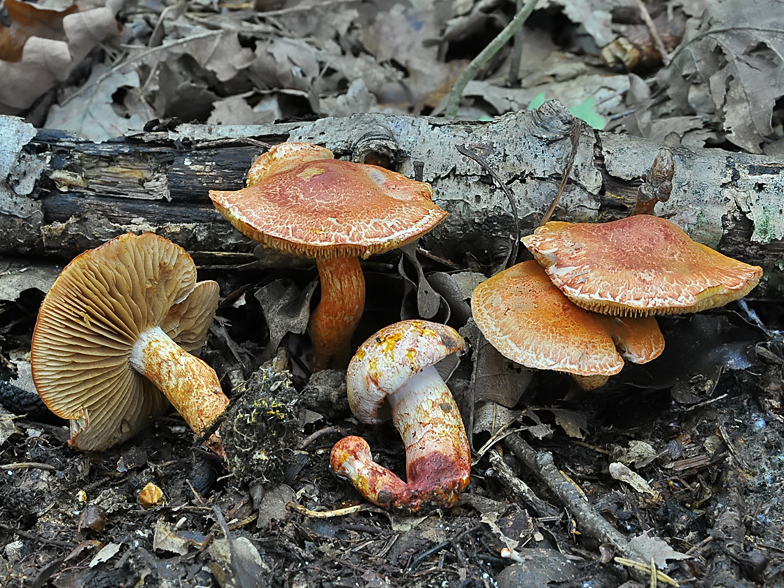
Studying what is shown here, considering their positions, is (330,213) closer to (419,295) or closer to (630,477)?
(419,295)

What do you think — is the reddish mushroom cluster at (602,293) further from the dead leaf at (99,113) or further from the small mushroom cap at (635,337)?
the dead leaf at (99,113)

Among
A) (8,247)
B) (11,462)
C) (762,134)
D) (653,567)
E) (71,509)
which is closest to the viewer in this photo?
(653,567)

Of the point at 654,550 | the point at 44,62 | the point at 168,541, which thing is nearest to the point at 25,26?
the point at 44,62

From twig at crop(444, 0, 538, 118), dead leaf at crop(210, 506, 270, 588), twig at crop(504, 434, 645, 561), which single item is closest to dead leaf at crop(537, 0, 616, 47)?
twig at crop(444, 0, 538, 118)

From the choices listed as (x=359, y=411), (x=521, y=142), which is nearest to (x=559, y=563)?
(x=359, y=411)

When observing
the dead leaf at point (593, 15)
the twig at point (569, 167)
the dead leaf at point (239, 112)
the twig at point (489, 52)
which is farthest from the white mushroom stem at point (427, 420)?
the dead leaf at point (593, 15)

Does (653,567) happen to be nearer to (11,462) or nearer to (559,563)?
(559,563)

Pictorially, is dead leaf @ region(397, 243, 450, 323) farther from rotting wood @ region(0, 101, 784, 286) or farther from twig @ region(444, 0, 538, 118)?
twig @ region(444, 0, 538, 118)
